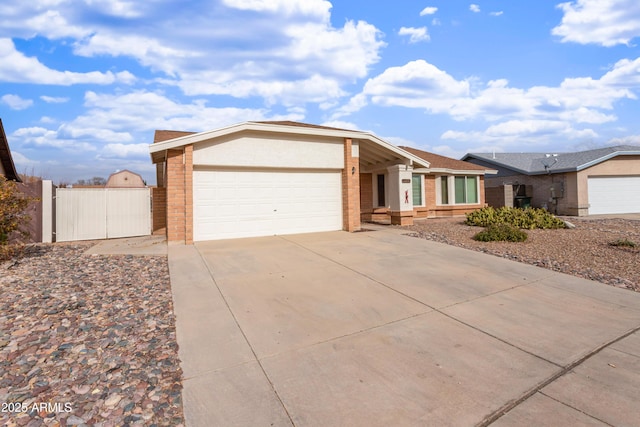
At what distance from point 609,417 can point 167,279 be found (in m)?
6.43

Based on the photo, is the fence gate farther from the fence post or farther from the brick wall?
the brick wall

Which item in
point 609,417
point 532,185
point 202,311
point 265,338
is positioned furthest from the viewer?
point 532,185

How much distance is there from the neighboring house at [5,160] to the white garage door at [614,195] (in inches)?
1261

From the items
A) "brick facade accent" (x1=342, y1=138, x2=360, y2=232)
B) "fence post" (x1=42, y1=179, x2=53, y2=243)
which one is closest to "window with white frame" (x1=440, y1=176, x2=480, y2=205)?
"brick facade accent" (x1=342, y1=138, x2=360, y2=232)

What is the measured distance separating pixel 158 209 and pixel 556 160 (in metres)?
25.8

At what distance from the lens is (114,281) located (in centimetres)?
600

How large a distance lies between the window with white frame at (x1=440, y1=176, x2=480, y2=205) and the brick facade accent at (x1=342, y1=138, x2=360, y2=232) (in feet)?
27.1

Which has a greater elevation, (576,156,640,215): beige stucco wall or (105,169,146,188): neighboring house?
(105,169,146,188): neighboring house

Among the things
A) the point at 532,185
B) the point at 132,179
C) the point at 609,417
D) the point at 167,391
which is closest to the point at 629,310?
the point at 609,417

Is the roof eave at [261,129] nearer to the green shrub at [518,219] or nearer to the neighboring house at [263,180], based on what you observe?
the neighboring house at [263,180]

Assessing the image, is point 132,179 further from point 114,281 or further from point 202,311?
point 202,311

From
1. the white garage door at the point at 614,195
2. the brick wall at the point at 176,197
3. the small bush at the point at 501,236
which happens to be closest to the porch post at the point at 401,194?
the small bush at the point at 501,236

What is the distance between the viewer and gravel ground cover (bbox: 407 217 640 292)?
22.1 feet

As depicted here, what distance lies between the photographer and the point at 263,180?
11.2 meters
